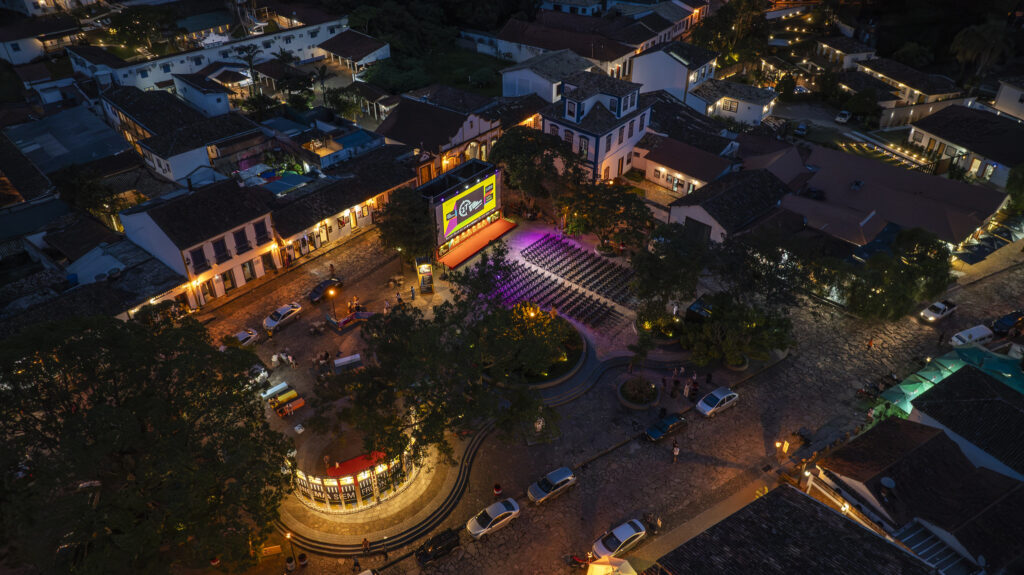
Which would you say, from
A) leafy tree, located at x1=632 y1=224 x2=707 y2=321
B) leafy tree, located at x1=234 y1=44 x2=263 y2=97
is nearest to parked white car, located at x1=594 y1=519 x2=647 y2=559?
leafy tree, located at x1=632 y1=224 x2=707 y2=321

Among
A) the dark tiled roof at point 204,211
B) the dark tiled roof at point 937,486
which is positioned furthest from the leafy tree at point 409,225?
the dark tiled roof at point 937,486

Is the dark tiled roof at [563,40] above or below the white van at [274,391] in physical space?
above

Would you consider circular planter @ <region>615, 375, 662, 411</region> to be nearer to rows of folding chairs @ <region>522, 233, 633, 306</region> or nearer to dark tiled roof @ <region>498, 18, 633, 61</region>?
rows of folding chairs @ <region>522, 233, 633, 306</region>

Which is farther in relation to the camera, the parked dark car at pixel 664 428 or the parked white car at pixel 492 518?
the parked dark car at pixel 664 428

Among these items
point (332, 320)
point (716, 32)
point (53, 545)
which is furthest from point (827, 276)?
point (716, 32)

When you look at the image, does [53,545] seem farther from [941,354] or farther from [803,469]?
[941,354]

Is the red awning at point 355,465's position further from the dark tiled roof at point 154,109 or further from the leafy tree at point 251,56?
the leafy tree at point 251,56
